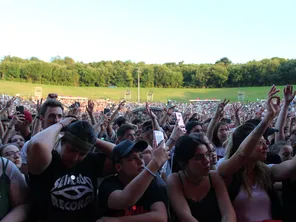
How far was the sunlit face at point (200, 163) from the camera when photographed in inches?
119

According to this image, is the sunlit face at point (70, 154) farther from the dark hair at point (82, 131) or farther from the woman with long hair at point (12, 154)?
the woman with long hair at point (12, 154)

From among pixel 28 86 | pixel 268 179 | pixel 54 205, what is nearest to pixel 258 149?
pixel 268 179

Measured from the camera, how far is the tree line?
250 feet

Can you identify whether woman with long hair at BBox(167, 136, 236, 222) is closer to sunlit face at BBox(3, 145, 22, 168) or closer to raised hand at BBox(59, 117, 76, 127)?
raised hand at BBox(59, 117, 76, 127)

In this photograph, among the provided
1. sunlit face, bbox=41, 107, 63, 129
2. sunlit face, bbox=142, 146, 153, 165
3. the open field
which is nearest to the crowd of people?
sunlit face, bbox=142, 146, 153, 165

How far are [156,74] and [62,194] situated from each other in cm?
8540

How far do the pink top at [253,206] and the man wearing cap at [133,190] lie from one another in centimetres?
72

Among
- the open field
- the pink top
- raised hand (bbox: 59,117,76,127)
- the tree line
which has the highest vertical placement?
the tree line

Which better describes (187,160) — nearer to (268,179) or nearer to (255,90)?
(268,179)

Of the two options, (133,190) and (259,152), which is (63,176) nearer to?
(133,190)

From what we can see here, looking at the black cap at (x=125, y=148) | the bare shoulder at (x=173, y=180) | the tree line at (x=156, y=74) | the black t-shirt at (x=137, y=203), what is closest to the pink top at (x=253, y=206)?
the bare shoulder at (x=173, y=180)

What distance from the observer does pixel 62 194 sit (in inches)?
110

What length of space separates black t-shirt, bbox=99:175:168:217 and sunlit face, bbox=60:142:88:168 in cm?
30

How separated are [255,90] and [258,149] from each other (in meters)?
66.6
